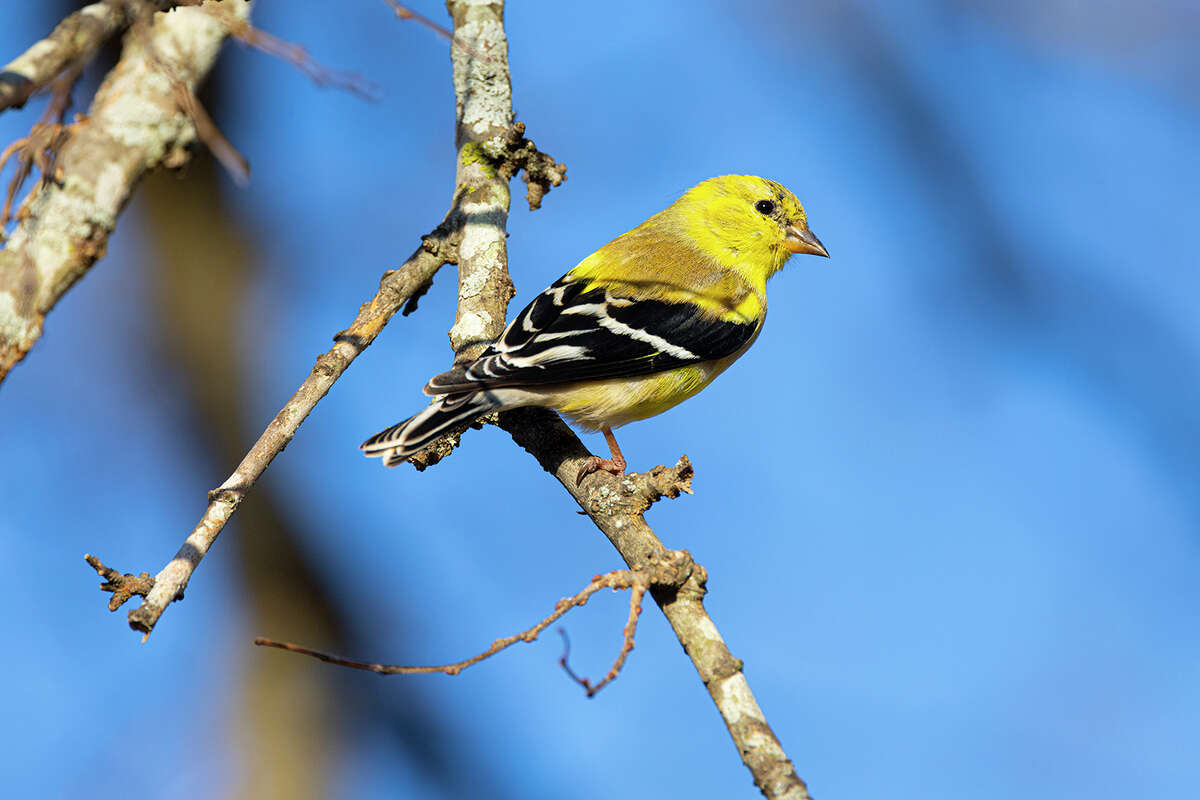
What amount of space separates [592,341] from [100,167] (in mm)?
2023

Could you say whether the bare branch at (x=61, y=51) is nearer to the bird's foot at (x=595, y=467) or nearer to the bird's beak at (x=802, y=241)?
the bird's foot at (x=595, y=467)

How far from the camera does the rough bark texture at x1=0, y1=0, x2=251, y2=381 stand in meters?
2.74

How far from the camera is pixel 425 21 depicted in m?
2.26

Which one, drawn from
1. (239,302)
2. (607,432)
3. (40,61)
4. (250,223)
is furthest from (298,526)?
(40,61)

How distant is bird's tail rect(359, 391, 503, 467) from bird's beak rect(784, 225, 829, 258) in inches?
91.9

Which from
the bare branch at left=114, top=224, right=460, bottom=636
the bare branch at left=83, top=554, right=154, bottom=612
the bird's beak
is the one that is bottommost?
the bare branch at left=83, top=554, right=154, bottom=612

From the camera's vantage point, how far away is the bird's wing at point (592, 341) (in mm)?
3453

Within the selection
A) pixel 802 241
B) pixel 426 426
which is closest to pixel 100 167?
pixel 426 426

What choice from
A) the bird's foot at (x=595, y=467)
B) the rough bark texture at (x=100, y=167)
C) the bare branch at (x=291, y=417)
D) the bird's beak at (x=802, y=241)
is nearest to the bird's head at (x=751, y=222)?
the bird's beak at (x=802, y=241)

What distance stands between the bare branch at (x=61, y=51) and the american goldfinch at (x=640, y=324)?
151 centimetres

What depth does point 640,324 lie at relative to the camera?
13.5 ft

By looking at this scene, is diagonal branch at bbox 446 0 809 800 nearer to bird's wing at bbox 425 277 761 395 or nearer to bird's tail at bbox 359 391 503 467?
bird's wing at bbox 425 277 761 395

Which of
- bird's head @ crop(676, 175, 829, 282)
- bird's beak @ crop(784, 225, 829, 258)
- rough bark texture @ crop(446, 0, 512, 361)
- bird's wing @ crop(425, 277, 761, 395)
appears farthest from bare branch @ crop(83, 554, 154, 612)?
bird's beak @ crop(784, 225, 829, 258)

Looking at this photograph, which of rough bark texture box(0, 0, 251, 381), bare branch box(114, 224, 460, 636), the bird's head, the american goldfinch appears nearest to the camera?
bare branch box(114, 224, 460, 636)
